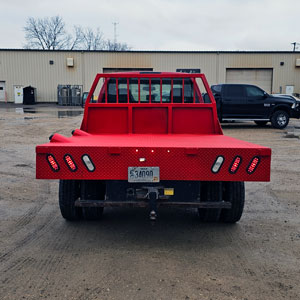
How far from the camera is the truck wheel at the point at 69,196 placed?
4.16 meters

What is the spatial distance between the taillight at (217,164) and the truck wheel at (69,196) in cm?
155

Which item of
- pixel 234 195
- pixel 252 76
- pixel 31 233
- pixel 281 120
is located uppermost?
pixel 252 76

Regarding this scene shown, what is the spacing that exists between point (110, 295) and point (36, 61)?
37883 millimetres

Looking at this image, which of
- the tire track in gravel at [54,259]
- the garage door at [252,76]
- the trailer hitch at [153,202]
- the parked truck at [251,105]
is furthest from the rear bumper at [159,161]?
the garage door at [252,76]

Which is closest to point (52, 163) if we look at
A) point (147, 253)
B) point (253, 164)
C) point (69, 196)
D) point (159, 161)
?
point (69, 196)

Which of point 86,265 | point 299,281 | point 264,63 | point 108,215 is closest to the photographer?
point 299,281

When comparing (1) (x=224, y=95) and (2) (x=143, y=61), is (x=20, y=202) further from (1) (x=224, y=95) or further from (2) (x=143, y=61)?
(2) (x=143, y=61)

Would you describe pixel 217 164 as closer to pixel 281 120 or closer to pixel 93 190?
pixel 93 190

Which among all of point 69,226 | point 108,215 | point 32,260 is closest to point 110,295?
point 32,260

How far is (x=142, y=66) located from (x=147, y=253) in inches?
1380

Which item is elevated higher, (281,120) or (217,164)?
(217,164)

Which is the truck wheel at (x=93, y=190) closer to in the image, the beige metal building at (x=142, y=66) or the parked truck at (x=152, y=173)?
the parked truck at (x=152, y=173)

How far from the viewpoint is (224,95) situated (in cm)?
1678

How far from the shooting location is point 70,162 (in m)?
3.57
